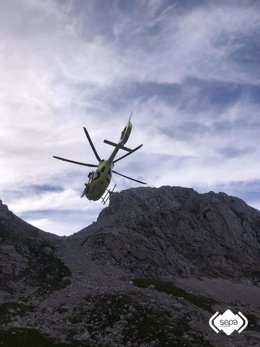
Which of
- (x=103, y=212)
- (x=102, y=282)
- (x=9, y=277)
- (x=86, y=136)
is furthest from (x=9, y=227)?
(x=86, y=136)

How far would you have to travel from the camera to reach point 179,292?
100875 millimetres

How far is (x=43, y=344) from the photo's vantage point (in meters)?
64.7

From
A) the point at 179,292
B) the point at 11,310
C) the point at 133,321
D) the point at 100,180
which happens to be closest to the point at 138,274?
the point at 179,292

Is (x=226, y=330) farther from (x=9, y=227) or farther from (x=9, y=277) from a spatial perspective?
(x=9, y=227)

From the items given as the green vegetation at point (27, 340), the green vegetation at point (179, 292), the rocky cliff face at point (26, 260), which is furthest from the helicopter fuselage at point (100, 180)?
the green vegetation at point (179, 292)

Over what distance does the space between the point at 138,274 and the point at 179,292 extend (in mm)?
16100

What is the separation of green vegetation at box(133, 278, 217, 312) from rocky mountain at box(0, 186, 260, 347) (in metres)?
0.37

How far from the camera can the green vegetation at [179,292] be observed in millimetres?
95800

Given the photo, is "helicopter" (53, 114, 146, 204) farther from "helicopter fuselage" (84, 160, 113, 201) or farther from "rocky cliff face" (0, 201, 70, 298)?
"rocky cliff face" (0, 201, 70, 298)

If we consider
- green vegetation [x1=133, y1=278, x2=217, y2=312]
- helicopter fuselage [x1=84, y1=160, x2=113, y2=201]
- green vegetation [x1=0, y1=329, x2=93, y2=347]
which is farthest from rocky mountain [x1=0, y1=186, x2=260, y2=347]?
helicopter fuselage [x1=84, y1=160, x2=113, y2=201]

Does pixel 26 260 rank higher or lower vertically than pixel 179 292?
higher

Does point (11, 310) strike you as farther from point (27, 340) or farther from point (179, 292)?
point (179, 292)

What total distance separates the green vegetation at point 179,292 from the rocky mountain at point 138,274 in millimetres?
369

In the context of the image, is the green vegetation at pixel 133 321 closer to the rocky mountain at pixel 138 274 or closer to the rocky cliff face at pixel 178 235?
the rocky mountain at pixel 138 274
